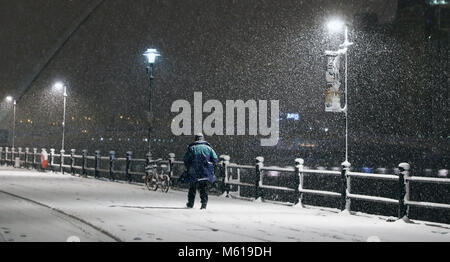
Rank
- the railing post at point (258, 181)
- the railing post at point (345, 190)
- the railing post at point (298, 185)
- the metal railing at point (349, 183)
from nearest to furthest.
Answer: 1. the metal railing at point (349, 183)
2. the railing post at point (345, 190)
3. the railing post at point (298, 185)
4. the railing post at point (258, 181)

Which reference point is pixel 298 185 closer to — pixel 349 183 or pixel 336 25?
pixel 349 183

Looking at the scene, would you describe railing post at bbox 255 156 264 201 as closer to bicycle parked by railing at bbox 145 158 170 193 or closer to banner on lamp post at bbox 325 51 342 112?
banner on lamp post at bbox 325 51 342 112

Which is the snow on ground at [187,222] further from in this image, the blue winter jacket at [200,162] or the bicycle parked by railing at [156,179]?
the bicycle parked by railing at [156,179]

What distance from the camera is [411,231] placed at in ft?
45.3

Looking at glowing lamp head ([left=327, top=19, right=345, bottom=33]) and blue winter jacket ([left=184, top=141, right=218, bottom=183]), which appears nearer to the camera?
blue winter jacket ([left=184, top=141, right=218, bottom=183])

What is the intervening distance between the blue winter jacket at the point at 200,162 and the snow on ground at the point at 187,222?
2.87ft

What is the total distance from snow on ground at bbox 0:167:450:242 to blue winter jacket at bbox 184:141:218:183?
874 millimetres

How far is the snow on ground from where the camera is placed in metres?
12.5

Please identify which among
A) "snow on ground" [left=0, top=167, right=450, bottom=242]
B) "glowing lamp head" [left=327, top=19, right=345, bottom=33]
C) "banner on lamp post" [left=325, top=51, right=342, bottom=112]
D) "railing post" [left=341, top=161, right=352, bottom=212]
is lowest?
"snow on ground" [left=0, top=167, right=450, bottom=242]

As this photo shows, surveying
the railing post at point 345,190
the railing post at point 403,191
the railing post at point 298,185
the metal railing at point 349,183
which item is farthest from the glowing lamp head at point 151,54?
the railing post at point 403,191

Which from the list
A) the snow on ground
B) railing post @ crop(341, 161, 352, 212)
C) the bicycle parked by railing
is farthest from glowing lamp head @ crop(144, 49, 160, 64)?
railing post @ crop(341, 161, 352, 212)

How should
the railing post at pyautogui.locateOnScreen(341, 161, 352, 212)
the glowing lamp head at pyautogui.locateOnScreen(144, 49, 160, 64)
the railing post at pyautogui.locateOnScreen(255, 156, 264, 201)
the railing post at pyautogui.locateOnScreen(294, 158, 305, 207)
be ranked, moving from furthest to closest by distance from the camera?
the glowing lamp head at pyautogui.locateOnScreen(144, 49, 160, 64), the railing post at pyautogui.locateOnScreen(255, 156, 264, 201), the railing post at pyautogui.locateOnScreen(294, 158, 305, 207), the railing post at pyautogui.locateOnScreen(341, 161, 352, 212)

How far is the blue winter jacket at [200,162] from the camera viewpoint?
57.8 feet

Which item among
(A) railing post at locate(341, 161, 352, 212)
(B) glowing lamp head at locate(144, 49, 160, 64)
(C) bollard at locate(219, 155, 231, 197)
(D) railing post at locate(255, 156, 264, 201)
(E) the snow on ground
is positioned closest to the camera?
(E) the snow on ground
